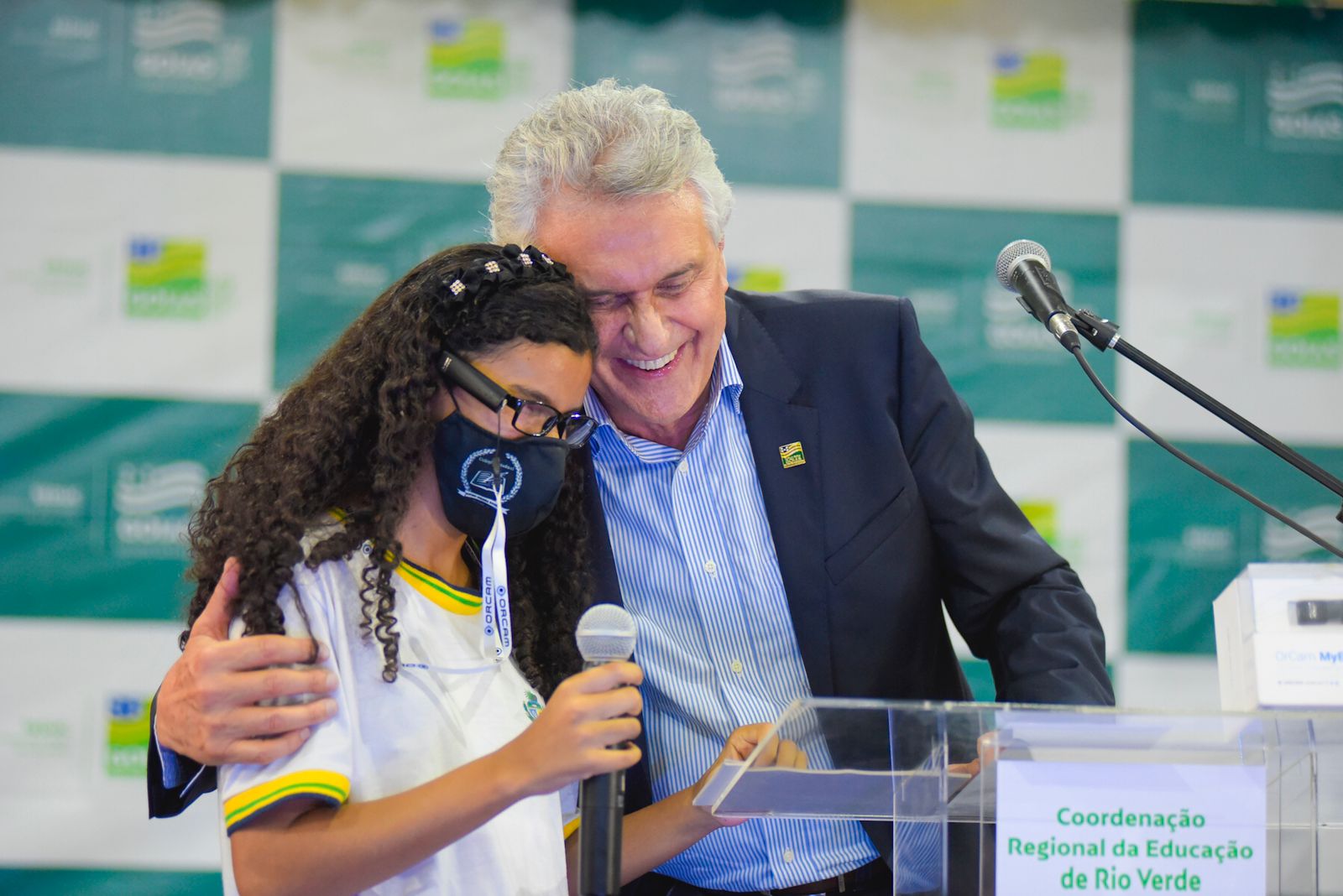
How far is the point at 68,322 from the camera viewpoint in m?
3.88

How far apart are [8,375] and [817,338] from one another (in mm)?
2573

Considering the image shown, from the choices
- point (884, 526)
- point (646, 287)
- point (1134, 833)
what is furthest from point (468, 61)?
point (1134, 833)

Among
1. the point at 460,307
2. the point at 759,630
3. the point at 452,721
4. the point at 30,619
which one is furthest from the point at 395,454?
the point at 30,619

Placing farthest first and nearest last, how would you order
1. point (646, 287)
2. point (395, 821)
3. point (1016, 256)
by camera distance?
point (646, 287) → point (1016, 256) → point (395, 821)

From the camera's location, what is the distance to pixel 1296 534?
160 inches

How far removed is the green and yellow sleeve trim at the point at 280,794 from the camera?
154cm

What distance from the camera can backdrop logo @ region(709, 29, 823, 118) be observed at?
404cm

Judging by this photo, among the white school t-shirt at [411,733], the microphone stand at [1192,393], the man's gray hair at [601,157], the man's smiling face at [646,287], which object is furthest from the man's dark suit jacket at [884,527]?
the microphone stand at [1192,393]

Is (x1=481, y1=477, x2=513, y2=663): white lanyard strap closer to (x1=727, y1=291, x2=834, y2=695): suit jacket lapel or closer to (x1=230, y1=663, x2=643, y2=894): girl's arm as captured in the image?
(x1=230, y1=663, x2=643, y2=894): girl's arm

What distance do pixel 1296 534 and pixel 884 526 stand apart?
7.68 feet

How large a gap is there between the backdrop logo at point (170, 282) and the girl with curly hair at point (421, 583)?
6.69 ft

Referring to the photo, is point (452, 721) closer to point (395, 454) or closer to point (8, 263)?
point (395, 454)

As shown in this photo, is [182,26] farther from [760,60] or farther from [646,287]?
[646,287]

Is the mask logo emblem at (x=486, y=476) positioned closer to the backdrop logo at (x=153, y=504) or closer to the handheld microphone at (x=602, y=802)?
the handheld microphone at (x=602, y=802)
